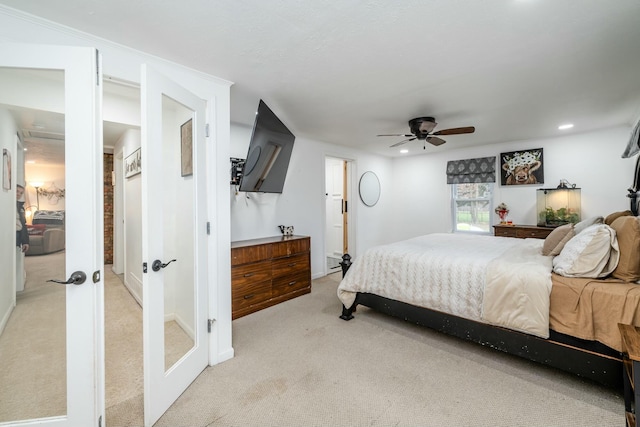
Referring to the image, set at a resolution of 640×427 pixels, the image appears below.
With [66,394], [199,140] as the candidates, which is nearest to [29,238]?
[66,394]

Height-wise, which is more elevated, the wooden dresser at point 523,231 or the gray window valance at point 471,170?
the gray window valance at point 471,170

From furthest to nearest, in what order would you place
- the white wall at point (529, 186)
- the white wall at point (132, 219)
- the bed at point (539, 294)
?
the white wall at point (529, 186)
the white wall at point (132, 219)
the bed at point (539, 294)

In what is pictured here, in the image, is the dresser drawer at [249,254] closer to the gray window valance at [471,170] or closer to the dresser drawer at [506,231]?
the dresser drawer at [506,231]

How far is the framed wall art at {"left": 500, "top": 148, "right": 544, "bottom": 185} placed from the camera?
454cm

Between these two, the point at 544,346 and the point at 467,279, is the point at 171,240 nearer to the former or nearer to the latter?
the point at 467,279

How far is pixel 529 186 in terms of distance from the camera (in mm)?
4660

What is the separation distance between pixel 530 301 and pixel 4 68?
3.32m

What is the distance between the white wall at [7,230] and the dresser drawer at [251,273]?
5.89 feet

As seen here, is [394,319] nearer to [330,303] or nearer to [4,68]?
[330,303]

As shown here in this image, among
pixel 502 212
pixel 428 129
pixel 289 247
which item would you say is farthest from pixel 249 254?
pixel 502 212

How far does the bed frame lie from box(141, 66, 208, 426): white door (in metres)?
1.88

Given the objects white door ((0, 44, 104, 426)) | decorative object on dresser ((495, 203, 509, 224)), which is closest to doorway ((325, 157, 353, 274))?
decorative object on dresser ((495, 203, 509, 224))

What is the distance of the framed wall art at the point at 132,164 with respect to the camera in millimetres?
3189

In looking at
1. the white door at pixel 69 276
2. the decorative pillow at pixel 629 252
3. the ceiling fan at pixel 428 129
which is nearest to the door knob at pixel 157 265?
the white door at pixel 69 276
